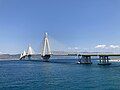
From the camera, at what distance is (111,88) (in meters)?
67.8

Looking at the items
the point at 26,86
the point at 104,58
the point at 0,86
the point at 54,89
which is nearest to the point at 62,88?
the point at 54,89

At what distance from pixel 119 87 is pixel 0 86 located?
27.0 metres

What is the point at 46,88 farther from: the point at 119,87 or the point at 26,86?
the point at 119,87

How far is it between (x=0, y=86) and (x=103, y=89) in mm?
23635

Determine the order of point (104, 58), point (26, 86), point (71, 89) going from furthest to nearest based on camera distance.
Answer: point (104, 58), point (26, 86), point (71, 89)

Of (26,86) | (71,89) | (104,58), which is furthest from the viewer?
(104,58)

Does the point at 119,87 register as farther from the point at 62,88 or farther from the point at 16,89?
the point at 16,89

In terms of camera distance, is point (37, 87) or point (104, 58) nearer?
point (37, 87)

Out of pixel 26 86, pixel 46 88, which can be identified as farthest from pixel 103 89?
pixel 26 86

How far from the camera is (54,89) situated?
67062 mm

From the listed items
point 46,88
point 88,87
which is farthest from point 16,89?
point 88,87

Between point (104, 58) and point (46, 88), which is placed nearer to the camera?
point (46, 88)

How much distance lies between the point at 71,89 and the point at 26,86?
11.1 metres

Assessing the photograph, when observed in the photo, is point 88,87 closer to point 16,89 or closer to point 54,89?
point 54,89
